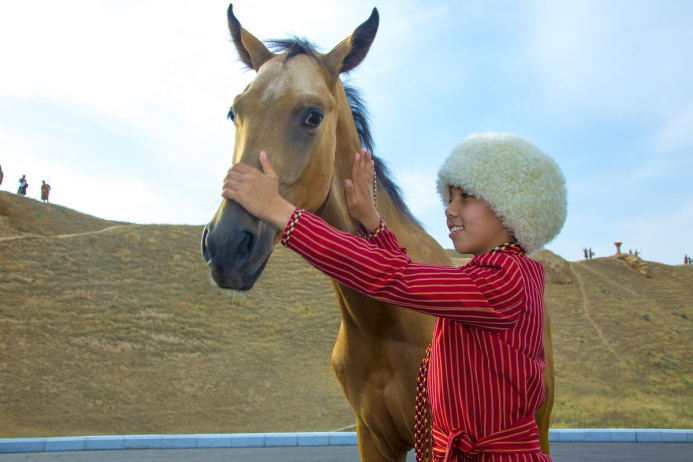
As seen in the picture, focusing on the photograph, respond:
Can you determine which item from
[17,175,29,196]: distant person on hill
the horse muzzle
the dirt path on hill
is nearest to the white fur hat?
the horse muzzle

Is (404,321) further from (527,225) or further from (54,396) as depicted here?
(54,396)

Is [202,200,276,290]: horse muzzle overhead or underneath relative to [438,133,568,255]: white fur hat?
underneath

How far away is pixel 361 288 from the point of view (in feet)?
4.81

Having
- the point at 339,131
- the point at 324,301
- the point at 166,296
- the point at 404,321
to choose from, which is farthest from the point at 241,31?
the point at 324,301

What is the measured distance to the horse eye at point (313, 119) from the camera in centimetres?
208

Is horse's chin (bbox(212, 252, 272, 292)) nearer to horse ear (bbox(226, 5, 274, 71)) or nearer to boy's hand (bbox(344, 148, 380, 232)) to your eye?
boy's hand (bbox(344, 148, 380, 232))

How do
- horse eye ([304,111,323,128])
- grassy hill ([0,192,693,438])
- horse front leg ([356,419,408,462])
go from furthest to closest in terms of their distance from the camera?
grassy hill ([0,192,693,438]), horse front leg ([356,419,408,462]), horse eye ([304,111,323,128])

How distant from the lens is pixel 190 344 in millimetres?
16781

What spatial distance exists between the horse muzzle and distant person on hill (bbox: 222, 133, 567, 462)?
0.08 metres

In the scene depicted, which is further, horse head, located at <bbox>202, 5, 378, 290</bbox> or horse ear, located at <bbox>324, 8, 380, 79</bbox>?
horse ear, located at <bbox>324, 8, 380, 79</bbox>

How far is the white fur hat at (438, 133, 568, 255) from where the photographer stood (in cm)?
163

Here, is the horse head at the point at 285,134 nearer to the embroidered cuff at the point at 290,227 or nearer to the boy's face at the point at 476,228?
the embroidered cuff at the point at 290,227

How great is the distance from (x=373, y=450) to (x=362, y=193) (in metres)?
1.41

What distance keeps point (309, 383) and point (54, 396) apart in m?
6.57
